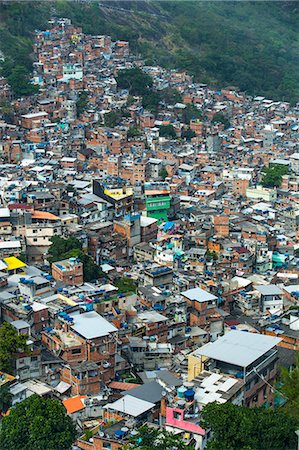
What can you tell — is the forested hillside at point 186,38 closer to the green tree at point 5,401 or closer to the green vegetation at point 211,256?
the green vegetation at point 211,256

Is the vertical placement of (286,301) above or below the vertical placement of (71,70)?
below

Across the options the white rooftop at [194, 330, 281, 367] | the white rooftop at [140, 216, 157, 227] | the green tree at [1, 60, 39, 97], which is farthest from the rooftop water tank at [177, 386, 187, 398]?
the green tree at [1, 60, 39, 97]

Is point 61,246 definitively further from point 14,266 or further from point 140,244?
point 140,244

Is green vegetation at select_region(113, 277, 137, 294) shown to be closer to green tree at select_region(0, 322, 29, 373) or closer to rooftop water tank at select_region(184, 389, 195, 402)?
green tree at select_region(0, 322, 29, 373)

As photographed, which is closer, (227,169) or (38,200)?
(38,200)

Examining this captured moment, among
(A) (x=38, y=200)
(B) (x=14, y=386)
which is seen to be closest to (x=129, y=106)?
(A) (x=38, y=200)

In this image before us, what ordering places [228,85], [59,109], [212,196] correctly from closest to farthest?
[212,196]
[59,109]
[228,85]

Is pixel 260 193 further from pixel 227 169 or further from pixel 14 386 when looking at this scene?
pixel 14 386
